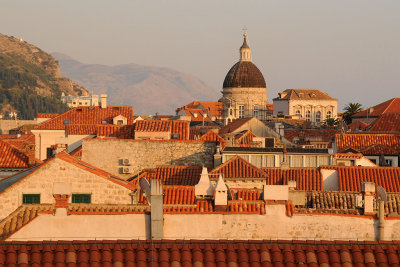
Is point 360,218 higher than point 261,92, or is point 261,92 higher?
point 261,92

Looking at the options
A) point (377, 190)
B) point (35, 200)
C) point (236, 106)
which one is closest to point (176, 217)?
point (35, 200)

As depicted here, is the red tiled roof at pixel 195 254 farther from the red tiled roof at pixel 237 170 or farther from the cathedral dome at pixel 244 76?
the cathedral dome at pixel 244 76

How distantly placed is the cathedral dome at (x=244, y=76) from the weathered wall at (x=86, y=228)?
6196 inches

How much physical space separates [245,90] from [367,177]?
14107 cm

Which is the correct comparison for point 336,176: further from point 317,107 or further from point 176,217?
point 317,107

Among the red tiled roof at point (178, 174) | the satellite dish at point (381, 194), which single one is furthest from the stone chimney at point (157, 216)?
the red tiled roof at point (178, 174)

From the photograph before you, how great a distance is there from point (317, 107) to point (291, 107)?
710 centimetres

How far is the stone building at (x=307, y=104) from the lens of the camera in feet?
627

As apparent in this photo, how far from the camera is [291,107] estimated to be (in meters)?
191

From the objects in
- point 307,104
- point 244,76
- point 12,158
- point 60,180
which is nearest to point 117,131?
point 12,158

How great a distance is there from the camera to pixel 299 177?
37125 mm

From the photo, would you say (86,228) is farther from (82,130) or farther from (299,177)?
(82,130)

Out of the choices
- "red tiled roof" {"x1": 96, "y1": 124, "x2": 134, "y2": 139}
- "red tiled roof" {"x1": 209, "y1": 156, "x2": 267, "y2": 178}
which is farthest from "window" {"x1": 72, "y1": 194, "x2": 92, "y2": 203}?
"red tiled roof" {"x1": 96, "y1": 124, "x2": 134, "y2": 139}

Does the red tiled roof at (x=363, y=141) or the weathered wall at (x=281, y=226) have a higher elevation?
the red tiled roof at (x=363, y=141)
